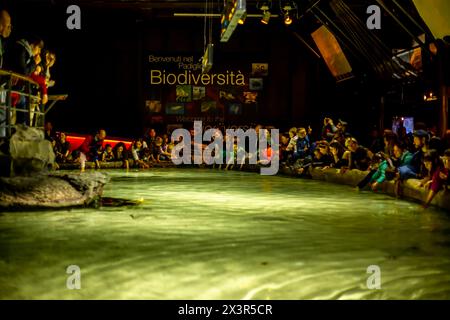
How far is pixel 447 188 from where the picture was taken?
942cm

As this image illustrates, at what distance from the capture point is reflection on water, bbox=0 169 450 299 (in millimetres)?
4469

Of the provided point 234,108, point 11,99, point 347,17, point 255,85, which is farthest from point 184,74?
point 11,99

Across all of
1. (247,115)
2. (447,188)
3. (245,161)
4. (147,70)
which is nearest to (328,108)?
(247,115)

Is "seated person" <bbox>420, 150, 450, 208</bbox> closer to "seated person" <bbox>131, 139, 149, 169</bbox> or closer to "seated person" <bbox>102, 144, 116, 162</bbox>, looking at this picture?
"seated person" <bbox>131, 139, 149, 169</bbox>

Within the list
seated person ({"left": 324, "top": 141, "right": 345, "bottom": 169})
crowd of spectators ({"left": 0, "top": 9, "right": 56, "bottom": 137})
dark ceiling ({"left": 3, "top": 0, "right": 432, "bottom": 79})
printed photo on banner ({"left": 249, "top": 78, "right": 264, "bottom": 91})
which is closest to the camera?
crowd of spectators ({"left": 0, "top": 9, "right": 56, "bottom": 137})

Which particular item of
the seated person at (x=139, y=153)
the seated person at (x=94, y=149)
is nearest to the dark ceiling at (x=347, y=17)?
the seated person at (x=94, y=149)

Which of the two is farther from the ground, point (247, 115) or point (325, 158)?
point (247, 115)

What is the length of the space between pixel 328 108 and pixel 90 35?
10514mm

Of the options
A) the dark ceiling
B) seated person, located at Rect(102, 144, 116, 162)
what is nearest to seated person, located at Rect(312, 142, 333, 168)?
the dark ceiling

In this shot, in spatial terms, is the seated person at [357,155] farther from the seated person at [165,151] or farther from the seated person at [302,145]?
the seated person at [165,151]

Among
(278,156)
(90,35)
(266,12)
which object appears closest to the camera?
(266,12)

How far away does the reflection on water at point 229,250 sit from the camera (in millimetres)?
4469

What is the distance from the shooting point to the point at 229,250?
19.6ft
